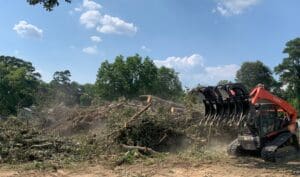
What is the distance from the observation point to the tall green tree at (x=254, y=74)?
70188mm

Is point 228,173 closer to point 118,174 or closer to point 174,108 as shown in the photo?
point 118,174

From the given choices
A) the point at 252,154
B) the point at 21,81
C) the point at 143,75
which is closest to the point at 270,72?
the point at 143,75

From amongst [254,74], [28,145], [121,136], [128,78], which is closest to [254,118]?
[121,136]

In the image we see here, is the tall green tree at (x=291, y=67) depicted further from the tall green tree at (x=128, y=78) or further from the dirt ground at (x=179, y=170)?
the dirt ground at (x=179, y=170)

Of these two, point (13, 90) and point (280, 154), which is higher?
point (13, 90)

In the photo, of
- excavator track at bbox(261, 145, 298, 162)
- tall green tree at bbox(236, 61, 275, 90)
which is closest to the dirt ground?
excavator track at bbox(261, 145, 298, 162)

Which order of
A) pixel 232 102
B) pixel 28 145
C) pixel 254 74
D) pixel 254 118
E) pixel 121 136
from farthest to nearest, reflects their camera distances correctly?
pixel 254 74 < pixel 121 136 < pixel 28 145 < pixel 232 102 < pixel 254 118

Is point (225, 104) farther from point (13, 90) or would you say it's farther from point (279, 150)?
point (13, 90)

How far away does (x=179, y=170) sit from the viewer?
39.7 ft

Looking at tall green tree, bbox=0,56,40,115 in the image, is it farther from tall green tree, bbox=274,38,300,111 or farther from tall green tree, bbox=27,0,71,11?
tall green tree, bbox=274,38,300,111

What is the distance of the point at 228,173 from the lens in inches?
462

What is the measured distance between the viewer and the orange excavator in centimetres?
1380

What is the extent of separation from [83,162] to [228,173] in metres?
4.22

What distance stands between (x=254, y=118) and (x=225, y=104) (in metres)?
0.97
